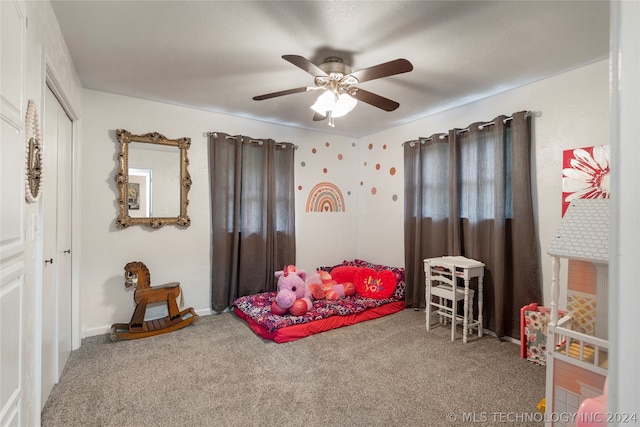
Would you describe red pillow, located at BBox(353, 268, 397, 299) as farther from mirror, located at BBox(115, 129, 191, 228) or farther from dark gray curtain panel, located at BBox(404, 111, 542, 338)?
mirror, located at BBox(115, 129, 191, 228)

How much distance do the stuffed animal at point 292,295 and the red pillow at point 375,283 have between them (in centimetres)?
78

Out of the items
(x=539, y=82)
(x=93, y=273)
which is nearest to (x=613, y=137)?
(x=539, y=82)

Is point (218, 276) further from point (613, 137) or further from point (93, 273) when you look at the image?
point (613, 137)

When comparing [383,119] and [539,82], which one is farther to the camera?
[383,119]

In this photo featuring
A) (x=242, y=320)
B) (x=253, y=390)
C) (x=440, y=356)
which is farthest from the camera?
(x=242, y=320)

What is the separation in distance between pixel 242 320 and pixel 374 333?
143cm

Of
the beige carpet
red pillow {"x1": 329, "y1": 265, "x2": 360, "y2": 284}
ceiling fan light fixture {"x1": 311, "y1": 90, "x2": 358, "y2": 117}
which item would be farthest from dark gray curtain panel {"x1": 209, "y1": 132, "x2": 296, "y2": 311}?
ceiling fan light fixture {"x1": 311, "y1": 90, "x2": 358, "y2": 117}

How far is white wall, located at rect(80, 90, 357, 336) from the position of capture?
293cm

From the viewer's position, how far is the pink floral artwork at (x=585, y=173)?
228 cm

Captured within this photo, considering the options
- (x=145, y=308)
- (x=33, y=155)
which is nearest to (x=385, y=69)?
(x=33, y=155)

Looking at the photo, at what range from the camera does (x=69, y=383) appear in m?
2.11

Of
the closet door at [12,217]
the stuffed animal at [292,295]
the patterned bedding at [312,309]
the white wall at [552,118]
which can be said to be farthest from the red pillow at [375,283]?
the closet door at [12,217]

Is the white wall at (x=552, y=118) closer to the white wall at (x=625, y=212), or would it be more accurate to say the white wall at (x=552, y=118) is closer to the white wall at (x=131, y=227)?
the white wall at (x=131, y=227)

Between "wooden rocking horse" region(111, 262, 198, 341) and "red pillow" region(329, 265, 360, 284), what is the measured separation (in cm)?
185
